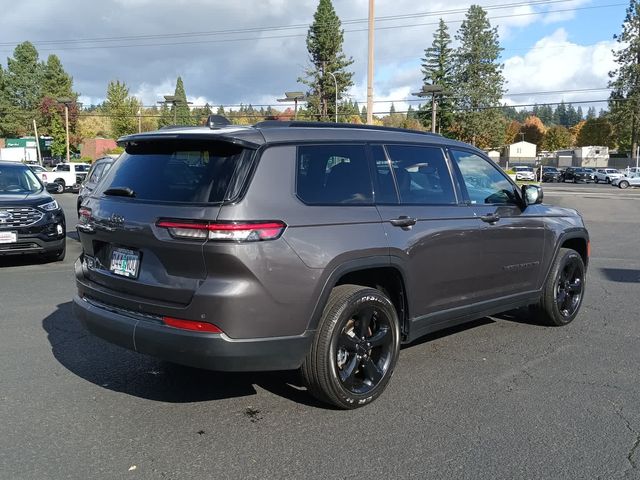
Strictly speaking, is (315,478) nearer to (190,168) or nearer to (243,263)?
(243,263)

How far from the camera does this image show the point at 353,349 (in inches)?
157

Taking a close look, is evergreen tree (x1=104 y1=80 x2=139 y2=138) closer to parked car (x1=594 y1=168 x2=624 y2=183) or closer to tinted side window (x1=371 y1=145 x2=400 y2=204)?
parked car (x1=594 y1=168 x2=624 y2=183)

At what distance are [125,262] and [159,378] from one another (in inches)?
47.0

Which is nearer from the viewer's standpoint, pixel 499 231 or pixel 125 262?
pixel 125 262

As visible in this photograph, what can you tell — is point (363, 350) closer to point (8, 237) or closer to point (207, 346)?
point (207, 346)

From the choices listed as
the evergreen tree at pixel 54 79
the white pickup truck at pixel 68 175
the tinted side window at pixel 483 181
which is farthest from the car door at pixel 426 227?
the evergreen tree at pixel 54 79

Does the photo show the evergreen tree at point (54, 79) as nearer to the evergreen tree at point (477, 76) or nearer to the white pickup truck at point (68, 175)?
the white pickup truck at point (68, 175)

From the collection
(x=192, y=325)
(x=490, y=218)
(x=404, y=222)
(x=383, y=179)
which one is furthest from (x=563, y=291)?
(x=192, y=325)

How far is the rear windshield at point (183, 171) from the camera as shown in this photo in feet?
11.5

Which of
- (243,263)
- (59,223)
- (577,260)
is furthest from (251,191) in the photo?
(59,223)

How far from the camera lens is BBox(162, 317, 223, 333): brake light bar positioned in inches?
134

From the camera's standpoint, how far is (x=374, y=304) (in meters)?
4.02

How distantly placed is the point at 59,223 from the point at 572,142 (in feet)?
487

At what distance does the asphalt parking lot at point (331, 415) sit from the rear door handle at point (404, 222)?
122cm
